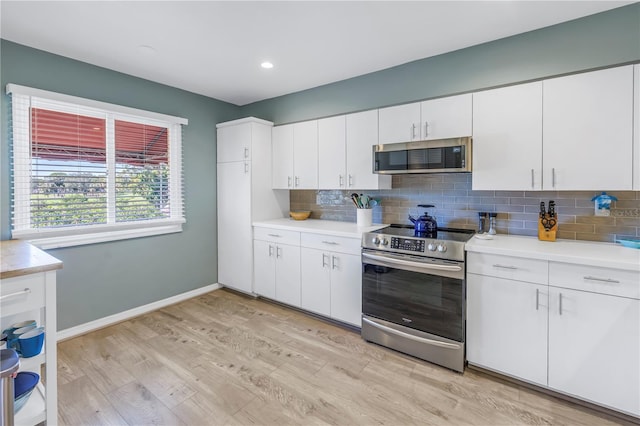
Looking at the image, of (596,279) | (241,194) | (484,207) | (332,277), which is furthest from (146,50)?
(596,279)

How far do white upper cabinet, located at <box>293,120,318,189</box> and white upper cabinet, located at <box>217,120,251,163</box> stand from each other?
568 mm

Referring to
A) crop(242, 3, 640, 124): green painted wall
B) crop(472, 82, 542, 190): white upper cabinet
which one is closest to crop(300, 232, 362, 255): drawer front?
crop(472, 82, 542, 190): white upper cabinet

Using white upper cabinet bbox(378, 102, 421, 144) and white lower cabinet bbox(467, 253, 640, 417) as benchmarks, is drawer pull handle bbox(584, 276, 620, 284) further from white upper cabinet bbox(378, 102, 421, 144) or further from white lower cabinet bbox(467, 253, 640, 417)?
white upper cabinet bbox(378, 102, 421, 144)

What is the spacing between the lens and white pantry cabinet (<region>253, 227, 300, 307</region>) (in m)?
3.33

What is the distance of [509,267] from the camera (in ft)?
6.92

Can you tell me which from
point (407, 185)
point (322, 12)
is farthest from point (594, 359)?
point (322, 12)

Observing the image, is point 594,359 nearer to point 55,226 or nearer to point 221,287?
point 221,287

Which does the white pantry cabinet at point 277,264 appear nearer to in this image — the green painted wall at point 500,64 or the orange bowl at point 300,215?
the orange bowl at point 300,215

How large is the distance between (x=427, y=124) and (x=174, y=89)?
2826 millimetres

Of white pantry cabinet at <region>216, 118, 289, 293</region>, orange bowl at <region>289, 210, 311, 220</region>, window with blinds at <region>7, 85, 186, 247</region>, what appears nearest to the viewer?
window with blinds at <region>7, 85, 186, 247</region>

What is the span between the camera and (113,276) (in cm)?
310

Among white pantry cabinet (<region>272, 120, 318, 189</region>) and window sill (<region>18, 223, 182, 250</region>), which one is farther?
white pantry cabinet (<region>272, 120, 318, 189</region>)

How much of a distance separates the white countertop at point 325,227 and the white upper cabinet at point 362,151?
0.43m

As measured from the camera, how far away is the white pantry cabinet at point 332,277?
113 inches
